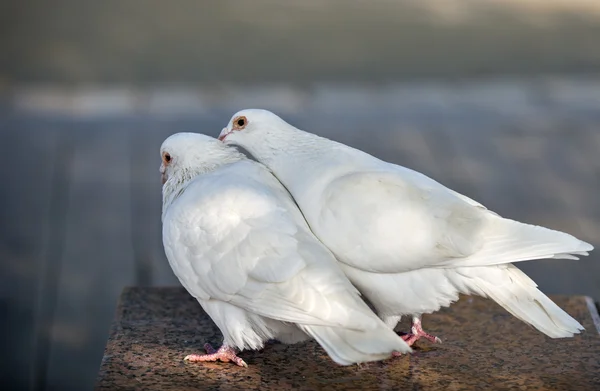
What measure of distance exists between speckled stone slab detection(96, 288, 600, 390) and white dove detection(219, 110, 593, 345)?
0.30 metres

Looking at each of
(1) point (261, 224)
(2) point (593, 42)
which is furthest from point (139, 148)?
(2) point (593, 42)

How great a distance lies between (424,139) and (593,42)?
4.21 metres

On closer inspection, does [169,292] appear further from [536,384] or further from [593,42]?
[593,42]

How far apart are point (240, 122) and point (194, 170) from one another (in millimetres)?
305

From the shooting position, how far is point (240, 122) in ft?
14.4

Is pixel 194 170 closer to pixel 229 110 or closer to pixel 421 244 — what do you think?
pixel 421 244

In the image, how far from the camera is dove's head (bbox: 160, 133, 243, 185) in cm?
430

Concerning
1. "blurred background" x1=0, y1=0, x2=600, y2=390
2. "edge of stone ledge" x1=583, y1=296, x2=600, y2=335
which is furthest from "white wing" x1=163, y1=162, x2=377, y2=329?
"blurred background" x1=0, y1=0, x2=600, y2=390

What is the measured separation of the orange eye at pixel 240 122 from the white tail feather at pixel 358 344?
A: 1151 millimetres

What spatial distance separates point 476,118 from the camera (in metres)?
9.96

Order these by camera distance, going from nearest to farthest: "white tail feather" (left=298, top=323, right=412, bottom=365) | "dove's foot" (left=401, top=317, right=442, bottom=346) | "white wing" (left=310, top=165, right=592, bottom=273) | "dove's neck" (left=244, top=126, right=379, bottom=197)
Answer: "white tail feather" (left=298, top=323, right=412, bottom=365) → "white wing" (left=310, top=165, right=592, bottom=273) → "dove's neck" (left=244, top=126, right=379, bottom=197) → "dove's foot" (left=401, top=317, right=442, bottom=346)

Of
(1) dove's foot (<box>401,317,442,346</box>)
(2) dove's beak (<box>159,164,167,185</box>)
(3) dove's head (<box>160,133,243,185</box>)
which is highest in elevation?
(3) dove's head (<box>160,133,243,185</box>)

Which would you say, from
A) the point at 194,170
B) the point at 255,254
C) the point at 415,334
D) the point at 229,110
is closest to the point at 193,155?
the point at 194,170

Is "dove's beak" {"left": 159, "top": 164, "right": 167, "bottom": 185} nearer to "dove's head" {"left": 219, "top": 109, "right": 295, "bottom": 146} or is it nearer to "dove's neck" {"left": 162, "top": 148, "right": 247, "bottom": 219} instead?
"dove's neck" {"left": 162, "top": 148, "right": 247, "bottom": 219}
